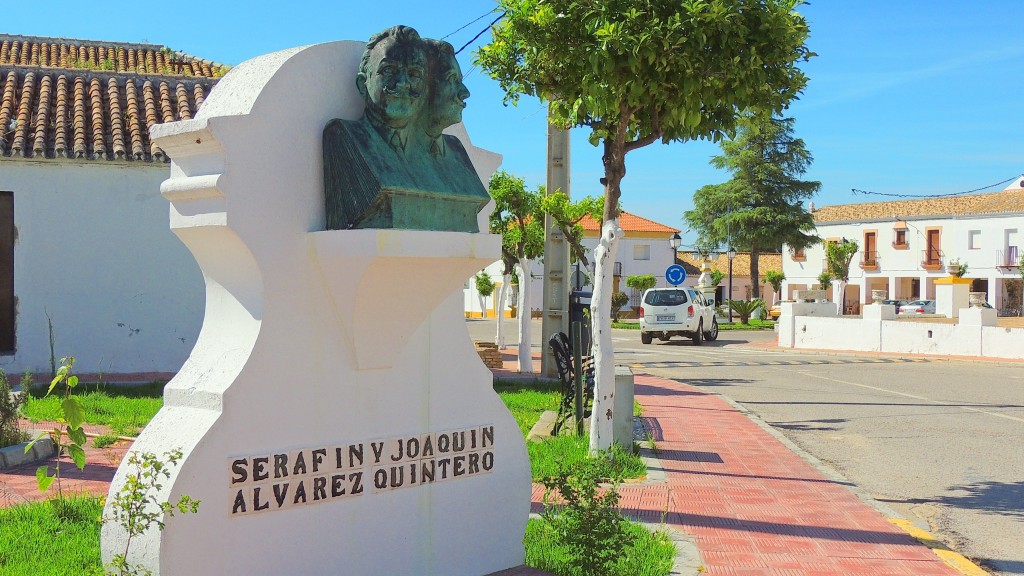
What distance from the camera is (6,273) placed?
1465cm

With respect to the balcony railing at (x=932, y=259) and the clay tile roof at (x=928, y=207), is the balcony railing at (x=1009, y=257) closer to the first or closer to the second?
the clay tile roof at (x=928, y=207)

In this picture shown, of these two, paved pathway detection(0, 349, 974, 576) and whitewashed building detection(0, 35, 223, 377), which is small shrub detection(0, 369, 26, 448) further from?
whitewashed building detection(0, 35, 223, 377)

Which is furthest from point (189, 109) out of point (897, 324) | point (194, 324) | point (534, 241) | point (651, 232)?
point (651, 232)

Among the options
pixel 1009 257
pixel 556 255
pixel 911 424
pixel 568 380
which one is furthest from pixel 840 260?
pixel 568 380

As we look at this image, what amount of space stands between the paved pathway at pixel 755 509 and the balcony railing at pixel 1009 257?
49.4m

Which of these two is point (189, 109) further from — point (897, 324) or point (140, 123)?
point (897, 324)

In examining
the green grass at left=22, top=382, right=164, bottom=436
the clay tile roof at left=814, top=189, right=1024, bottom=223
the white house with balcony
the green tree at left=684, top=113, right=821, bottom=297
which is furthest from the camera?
the clay tile roof at left=814, top=189, right=1024, bottom=223

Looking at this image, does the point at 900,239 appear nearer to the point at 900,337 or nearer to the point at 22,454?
the point at 900,337

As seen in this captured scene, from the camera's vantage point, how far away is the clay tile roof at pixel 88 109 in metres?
14.6

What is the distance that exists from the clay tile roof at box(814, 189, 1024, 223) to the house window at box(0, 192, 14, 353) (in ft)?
172

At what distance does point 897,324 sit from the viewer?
24.6 meters

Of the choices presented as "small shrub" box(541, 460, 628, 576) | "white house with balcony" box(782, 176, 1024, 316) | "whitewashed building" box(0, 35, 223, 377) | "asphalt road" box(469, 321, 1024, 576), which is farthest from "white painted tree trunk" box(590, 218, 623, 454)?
"white house with balcony" box(782, 176, 1024, 316)

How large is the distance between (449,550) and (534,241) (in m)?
17.2

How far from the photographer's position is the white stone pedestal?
358 cm
